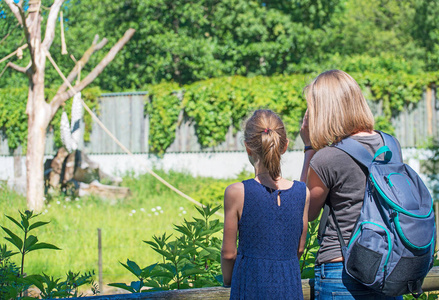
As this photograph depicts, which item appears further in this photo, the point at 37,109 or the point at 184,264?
the point at 37,109

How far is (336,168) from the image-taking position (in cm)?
174

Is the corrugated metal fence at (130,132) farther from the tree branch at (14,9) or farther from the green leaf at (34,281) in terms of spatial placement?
the green leaf at (34,281)

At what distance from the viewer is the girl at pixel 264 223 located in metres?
1.73

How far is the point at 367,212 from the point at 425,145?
433 inches

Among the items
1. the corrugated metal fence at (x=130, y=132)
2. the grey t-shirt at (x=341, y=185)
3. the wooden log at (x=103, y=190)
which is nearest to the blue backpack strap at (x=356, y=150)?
the grey t-shirt at (x=341, y=185)

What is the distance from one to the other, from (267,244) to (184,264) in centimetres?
70

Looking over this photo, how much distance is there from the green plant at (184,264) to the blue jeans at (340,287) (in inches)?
24.2

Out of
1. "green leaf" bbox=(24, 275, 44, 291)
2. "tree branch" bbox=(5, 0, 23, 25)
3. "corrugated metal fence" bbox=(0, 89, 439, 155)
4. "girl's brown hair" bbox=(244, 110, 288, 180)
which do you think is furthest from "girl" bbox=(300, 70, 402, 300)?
"corrugated metal fence" bbox=(0, 89, 439, 155)

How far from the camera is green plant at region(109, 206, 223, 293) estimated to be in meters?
2.18

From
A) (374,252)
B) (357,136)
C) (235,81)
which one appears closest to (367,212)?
(374,252)

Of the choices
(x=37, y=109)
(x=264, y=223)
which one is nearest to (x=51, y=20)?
(x=37, y=109)

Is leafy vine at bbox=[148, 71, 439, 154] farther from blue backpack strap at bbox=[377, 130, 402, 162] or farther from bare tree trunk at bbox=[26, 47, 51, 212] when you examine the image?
blue backpack strap at bbox=[377, 130, 402, 162]

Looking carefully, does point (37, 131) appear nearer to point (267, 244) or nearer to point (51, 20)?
point (51, 20)

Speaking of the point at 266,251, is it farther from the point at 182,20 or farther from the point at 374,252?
the point at 182,20
